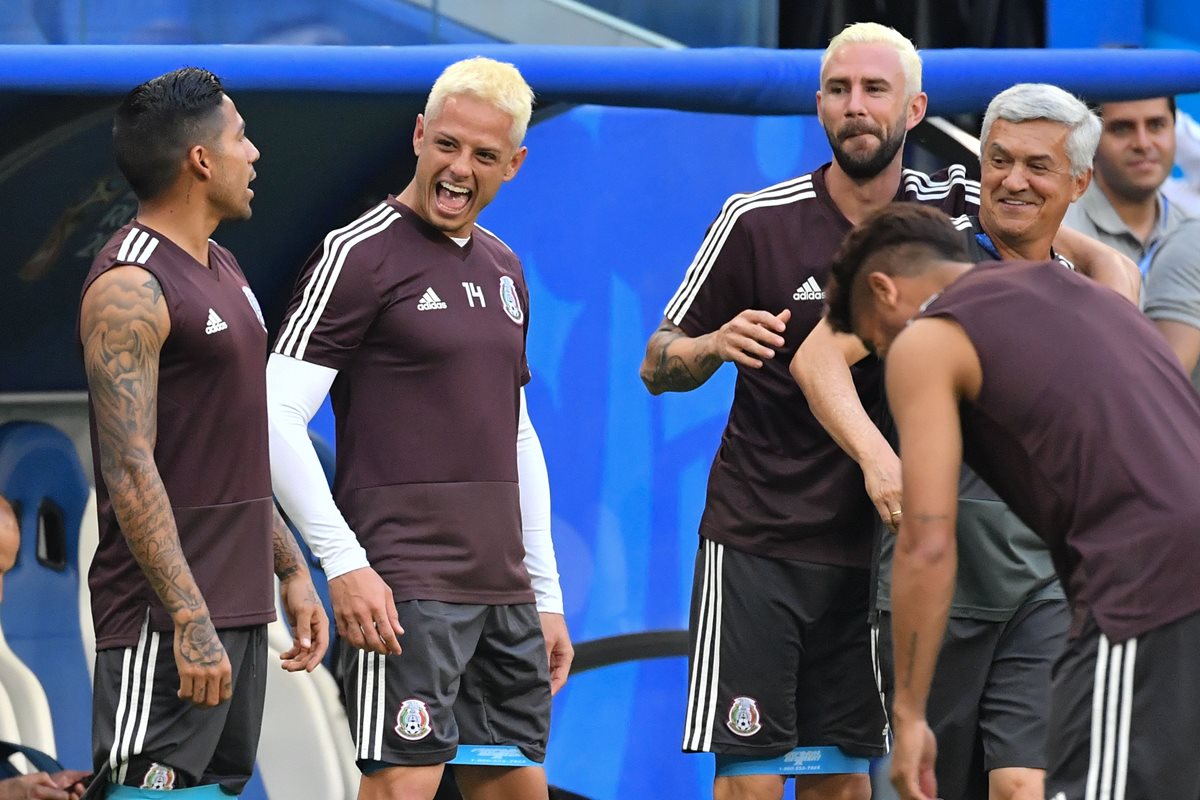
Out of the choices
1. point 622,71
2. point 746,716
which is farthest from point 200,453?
point 622,71

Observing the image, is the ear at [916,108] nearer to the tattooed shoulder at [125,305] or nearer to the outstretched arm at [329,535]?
the outstretched arm at [329,535]

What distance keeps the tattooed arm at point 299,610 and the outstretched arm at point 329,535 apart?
0.05 meters

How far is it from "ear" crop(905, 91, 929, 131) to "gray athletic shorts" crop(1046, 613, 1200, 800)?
70.5 inches

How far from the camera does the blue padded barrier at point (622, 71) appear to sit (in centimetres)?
448

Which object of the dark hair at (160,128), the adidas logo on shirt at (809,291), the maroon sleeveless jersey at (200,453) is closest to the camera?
the maroon sleeveless jersey at (200,453)

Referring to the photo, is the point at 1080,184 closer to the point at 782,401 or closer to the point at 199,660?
the point at 782,401

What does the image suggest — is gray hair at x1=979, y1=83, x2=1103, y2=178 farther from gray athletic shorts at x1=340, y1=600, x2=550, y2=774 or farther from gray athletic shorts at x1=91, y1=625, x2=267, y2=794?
gray athletic shorts at x1=91, y1=625, x2=267, y2=794

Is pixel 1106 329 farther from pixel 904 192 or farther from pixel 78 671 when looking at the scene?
pixel 78 671

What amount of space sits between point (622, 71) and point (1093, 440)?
2.09 m

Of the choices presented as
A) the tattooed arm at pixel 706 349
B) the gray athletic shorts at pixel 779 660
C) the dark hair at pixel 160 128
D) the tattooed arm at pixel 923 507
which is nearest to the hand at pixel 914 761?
the tattooed arm at pixel 923 507

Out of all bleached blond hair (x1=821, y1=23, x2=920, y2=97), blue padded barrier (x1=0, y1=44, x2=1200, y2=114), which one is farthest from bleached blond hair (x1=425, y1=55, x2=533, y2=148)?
bleached blond hair (x1=821, y1=23, x2=920, y2=97)

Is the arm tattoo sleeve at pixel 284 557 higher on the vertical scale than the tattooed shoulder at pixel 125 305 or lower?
lower

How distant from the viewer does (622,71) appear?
483 cm

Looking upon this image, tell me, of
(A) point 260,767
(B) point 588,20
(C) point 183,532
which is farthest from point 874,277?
(B) point 588,20
